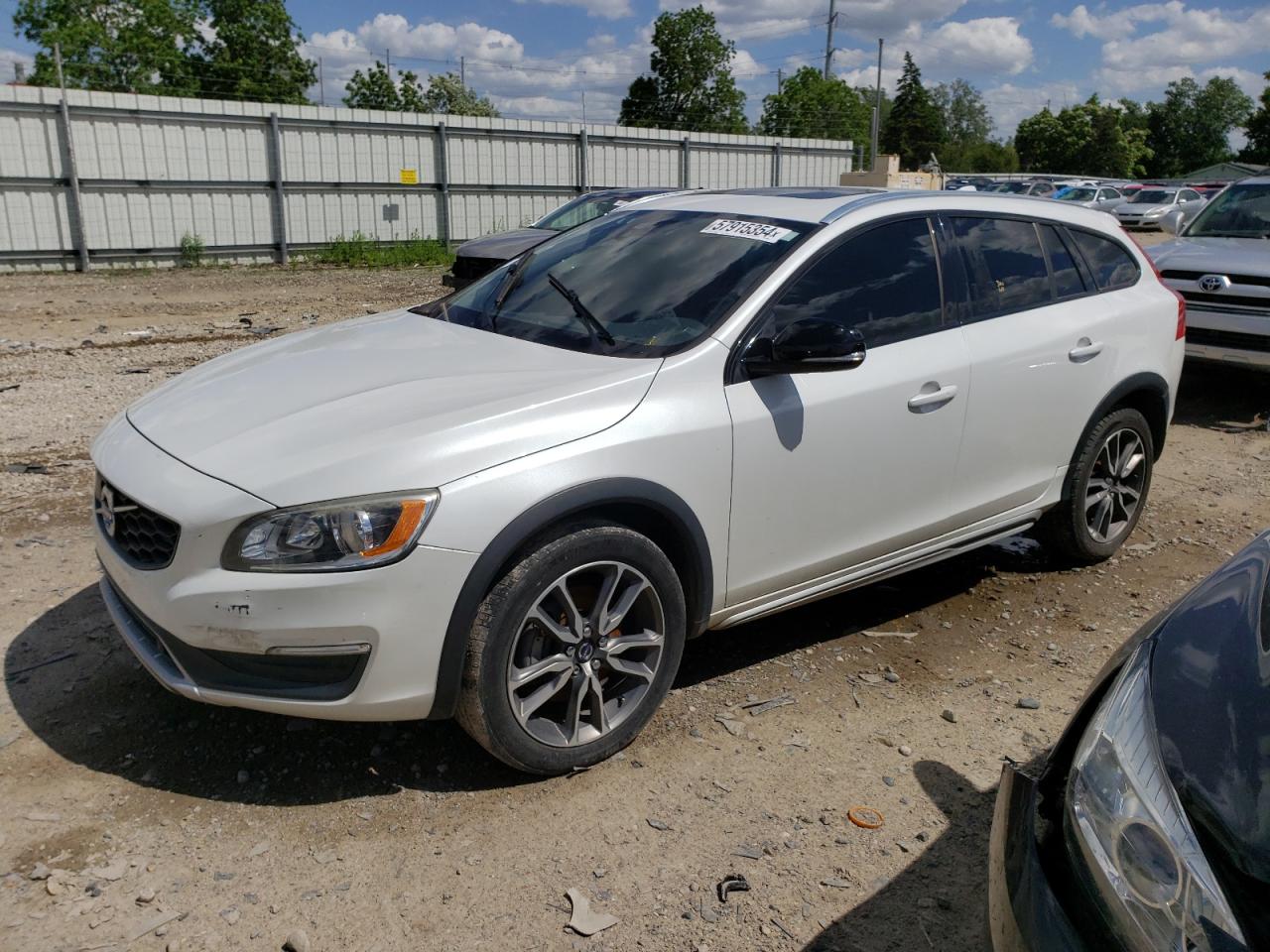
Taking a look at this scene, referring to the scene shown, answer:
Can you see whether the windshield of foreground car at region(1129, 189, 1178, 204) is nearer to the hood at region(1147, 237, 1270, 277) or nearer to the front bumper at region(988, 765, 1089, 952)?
the hood at region(1147, 237, 1270, 277)

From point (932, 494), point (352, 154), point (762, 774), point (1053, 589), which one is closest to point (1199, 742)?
point (762, 774)

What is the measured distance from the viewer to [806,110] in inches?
2618

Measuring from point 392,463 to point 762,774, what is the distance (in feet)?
5.06

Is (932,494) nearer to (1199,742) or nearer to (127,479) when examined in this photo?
(1199,742)

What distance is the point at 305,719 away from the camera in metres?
3.55

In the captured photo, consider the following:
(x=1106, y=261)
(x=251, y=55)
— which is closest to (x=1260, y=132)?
(x=251, y=55)

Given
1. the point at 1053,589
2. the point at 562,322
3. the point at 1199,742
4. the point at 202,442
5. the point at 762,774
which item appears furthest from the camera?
the point at 1053,589

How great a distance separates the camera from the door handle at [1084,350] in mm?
4535

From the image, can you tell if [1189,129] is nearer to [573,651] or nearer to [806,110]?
[806,110]

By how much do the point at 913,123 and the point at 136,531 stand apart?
324 ft

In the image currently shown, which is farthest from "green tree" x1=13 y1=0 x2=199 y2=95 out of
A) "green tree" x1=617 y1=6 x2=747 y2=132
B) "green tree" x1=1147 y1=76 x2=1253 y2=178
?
"green tree" x1=1147 y1=76 x2=1253 y2=178

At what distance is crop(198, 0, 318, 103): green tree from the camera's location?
52.2 m

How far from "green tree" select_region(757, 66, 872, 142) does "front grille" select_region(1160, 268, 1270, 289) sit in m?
58.3

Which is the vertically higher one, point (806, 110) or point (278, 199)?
point (806, 110)
